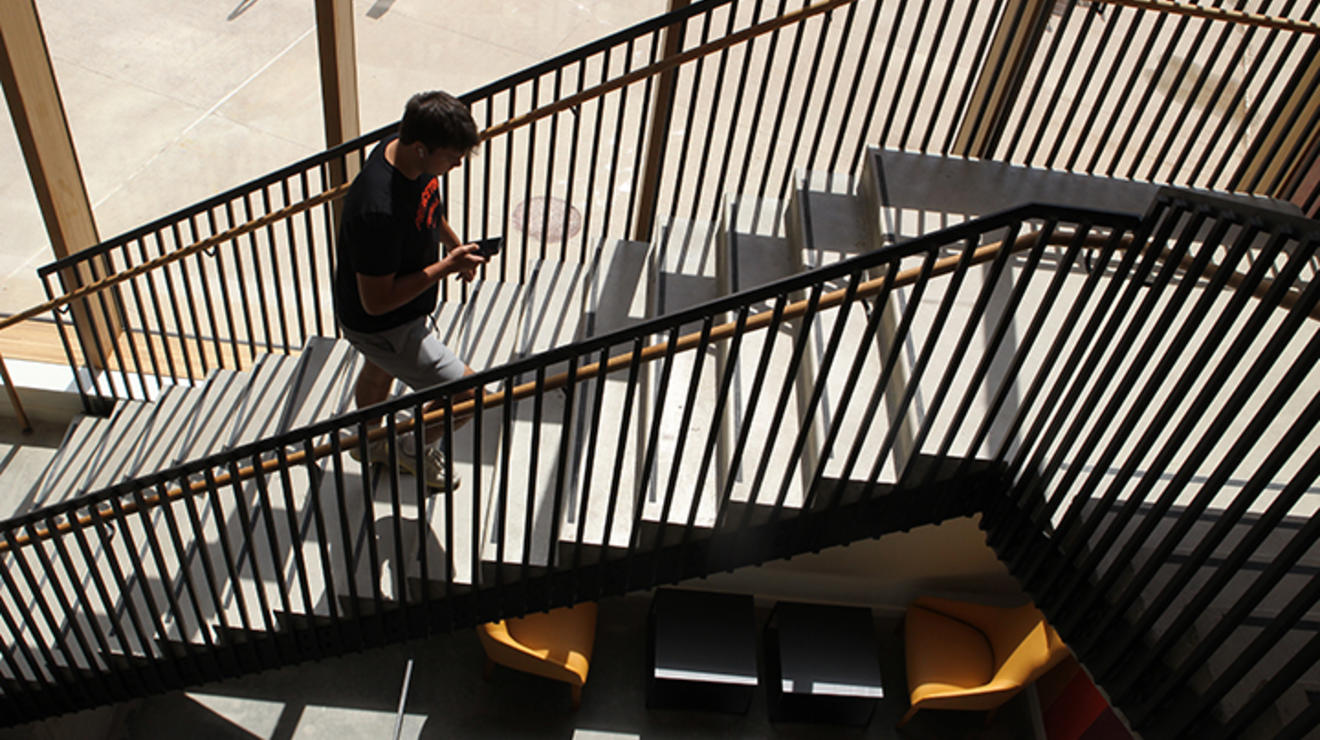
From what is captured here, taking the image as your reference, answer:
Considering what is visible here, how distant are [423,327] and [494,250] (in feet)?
1.10

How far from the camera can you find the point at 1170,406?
213cm

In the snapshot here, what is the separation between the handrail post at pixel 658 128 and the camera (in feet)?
11.7

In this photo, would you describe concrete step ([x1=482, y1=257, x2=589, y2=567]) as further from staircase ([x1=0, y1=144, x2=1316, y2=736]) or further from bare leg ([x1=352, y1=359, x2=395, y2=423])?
bare leg ([x1=352, y1=359, x2=395, y2=423])

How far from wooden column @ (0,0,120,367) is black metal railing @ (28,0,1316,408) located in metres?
0.07

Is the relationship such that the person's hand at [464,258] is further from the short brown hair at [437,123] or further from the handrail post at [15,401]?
the handrail post at [15,401]

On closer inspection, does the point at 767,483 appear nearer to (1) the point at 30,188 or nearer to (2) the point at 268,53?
(1) the point at 30,188

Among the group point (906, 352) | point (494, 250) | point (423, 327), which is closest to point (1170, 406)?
point (906, 352)

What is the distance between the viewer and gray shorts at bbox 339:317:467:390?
2850mm

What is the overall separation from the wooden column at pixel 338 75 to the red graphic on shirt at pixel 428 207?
3.81 ft

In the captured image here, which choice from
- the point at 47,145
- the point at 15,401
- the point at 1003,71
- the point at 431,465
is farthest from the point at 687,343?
the point at 15,401

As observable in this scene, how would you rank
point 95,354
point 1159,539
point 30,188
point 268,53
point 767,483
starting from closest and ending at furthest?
point 1159,539
point 767,483
point 95,354
point 30,188
point 268,53

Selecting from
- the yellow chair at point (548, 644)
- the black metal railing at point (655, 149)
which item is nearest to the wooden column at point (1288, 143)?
the black metal railing at point (655, 149)

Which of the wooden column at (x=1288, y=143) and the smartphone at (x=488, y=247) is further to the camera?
the wooden column at (x=1288, y=143)

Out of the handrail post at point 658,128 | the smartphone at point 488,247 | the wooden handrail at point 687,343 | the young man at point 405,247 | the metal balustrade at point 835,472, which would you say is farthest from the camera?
the handrail post at point 658,128
